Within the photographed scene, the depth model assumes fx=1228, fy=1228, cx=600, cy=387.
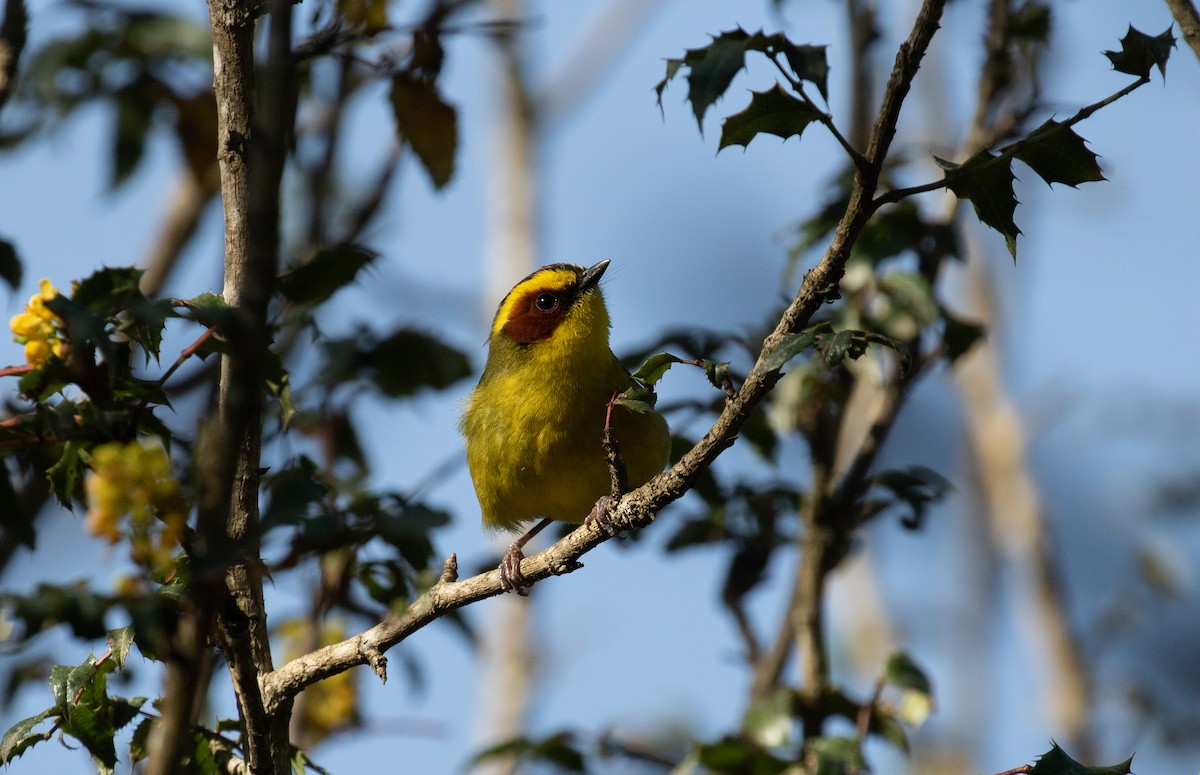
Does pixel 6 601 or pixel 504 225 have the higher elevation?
pixel 504 225

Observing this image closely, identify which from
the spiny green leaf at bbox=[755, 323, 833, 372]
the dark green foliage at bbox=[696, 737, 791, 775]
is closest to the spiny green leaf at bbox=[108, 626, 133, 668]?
the spiny green leaf at bbox=[755, 323, 833, 372]

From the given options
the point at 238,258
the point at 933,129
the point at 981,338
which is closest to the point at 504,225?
the point at 933,129

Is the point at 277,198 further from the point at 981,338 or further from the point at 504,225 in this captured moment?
the point at 504,225

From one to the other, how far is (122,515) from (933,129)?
40.4ft

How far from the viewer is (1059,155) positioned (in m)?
2.58

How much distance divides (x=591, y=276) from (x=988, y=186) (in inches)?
114

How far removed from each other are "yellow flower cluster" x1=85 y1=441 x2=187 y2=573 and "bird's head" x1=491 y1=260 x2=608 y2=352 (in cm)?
257

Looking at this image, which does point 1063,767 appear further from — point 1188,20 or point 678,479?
point 1188,20


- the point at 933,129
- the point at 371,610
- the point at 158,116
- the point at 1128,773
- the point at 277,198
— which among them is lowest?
the point at 1128,773

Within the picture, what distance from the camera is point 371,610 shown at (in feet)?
14.0

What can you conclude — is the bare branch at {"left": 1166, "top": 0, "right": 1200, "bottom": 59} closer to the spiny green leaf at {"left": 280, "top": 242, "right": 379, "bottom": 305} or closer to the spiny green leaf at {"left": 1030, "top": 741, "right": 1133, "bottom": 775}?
the spiny green leaf at {"left": 1030, "top": 741, "right": 1133, "bottom": 775}

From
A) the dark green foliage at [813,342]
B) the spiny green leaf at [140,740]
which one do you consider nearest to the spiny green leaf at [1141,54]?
the dark green foliage at [813,342]

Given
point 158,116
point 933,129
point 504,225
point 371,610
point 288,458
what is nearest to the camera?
point 288,458

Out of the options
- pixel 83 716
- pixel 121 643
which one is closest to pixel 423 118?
pixel 121 643
